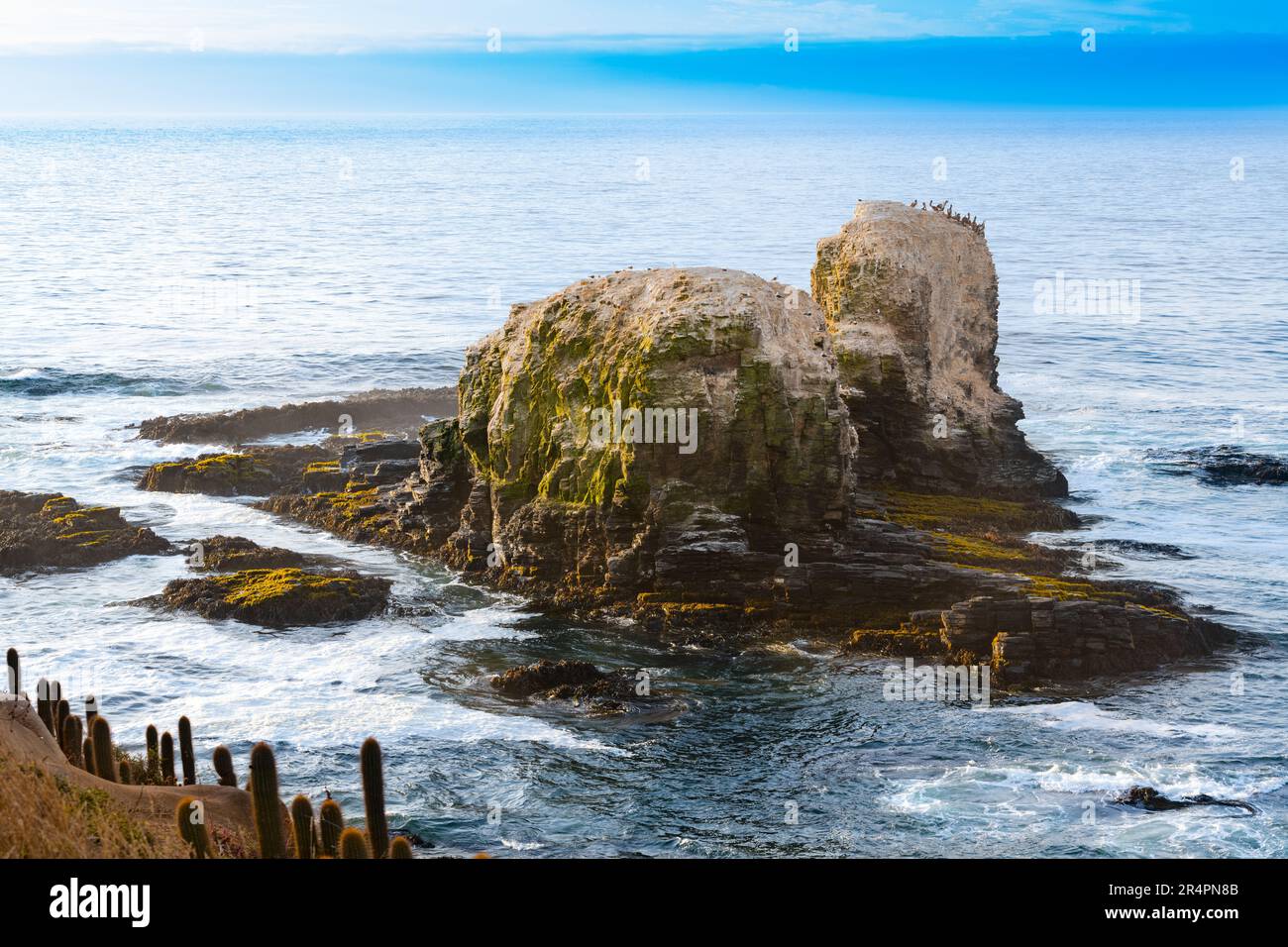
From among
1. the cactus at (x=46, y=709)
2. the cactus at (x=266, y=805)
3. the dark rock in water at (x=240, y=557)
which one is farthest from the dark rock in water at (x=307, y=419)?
the cactus at (x=266, y=805)

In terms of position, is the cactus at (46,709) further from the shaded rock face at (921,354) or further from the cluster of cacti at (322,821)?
the shaded rock face at (921,354)

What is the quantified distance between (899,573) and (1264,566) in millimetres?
14438

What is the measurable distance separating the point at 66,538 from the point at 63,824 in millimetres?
32340

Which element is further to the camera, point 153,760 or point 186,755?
point 153,760

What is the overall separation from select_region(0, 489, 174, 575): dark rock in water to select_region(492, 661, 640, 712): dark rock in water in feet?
56.0

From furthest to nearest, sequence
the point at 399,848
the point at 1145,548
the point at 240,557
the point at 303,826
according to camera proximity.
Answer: the point at 1145,548
the point at 240,557
the point at 303,826
the point at 399,848

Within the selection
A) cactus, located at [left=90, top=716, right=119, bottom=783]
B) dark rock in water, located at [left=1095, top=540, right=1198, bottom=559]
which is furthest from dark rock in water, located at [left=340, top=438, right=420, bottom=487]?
cactus, located at [left=90, top=716, right=119, bottom=783]

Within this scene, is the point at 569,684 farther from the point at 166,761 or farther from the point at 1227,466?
the point at 1227,466

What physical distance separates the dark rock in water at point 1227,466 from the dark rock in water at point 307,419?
110 ft

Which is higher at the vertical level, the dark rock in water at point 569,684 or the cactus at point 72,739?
the cactus at point 72,739

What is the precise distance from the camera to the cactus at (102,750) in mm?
22141

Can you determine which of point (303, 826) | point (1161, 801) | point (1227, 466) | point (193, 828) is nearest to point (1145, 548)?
point (1227, 466)

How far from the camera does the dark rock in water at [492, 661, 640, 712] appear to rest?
3381 cm

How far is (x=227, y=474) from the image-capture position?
5453cm
